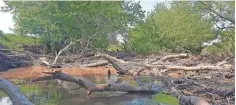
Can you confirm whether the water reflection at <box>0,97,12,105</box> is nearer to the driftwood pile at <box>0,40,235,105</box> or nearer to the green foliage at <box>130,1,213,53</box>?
the driftwood pile at <box>0,40,235,105</box>

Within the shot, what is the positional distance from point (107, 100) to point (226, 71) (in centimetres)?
617

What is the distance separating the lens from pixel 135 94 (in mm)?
9102

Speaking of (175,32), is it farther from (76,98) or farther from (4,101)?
(4,101)

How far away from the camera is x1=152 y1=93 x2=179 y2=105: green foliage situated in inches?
307

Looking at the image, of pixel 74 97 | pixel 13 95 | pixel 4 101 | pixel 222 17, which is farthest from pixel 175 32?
pixel 13 95

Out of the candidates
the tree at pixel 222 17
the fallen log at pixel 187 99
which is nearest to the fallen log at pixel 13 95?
the fallen log at pixel 187 99

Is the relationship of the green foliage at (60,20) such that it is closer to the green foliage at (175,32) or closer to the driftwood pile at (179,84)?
the green foliage at (175,32)

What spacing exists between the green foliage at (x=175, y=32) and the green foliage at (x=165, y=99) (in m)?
13.0

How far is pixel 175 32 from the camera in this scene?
22.5 m

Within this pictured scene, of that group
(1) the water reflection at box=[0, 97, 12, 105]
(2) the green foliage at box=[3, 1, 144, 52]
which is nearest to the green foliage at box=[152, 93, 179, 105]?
(1) the water reflection at box=[0, 97, 12, 105]

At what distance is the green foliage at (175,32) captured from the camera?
21172 millimetres

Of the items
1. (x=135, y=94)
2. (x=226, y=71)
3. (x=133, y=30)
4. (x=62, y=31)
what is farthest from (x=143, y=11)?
(x=135, y=94)

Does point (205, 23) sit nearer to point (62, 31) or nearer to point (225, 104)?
point (62, 31)

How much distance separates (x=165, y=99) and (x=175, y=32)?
14701 mm
